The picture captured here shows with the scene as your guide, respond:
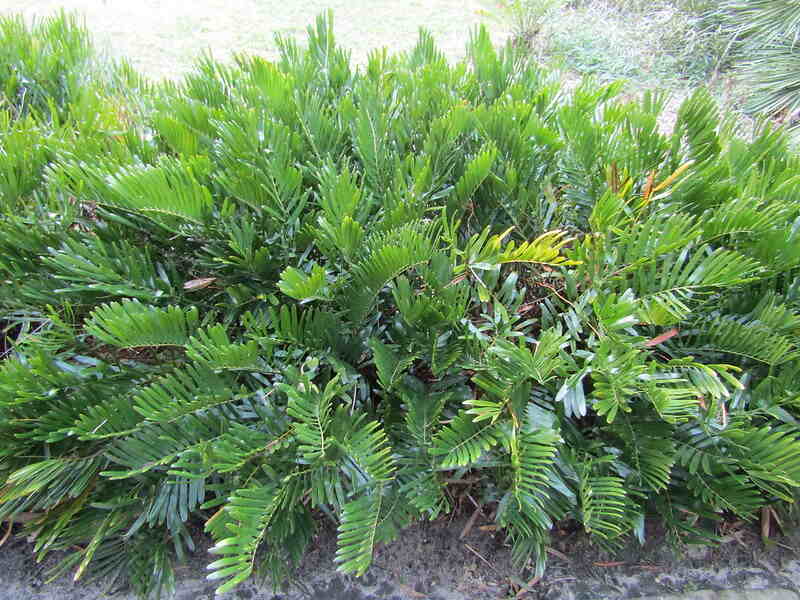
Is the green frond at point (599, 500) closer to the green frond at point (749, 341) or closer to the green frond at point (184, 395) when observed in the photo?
the green frond at point (749, 341)

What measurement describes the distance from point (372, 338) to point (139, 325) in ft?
1.73

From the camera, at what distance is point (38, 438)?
1.10 metres

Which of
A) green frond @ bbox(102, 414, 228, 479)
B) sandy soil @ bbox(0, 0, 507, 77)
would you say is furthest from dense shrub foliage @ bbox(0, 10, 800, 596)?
sandy soil @ bbox(0, 0, 507, 77)

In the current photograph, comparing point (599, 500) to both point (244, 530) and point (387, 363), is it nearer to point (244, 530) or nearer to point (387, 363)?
point (387, 363)

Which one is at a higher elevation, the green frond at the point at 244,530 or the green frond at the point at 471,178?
the green frond at the point at 471,178

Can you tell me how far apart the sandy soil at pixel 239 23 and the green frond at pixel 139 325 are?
3364 millimetres

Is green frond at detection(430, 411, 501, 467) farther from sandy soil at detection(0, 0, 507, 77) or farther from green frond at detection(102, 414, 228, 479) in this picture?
sandy soil at detection(0, 0, 507, 77)

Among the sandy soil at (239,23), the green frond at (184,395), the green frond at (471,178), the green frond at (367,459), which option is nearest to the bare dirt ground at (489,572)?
the green frond at (367,459)

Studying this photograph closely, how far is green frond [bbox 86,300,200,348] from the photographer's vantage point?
3.45 feet

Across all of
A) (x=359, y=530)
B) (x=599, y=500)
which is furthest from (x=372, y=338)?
(x=599, y=500)

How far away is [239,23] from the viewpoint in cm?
468

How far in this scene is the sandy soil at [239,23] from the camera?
4.16 m

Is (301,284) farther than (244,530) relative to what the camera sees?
Yes

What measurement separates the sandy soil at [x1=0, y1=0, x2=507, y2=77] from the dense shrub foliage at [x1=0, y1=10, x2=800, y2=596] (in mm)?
3022
